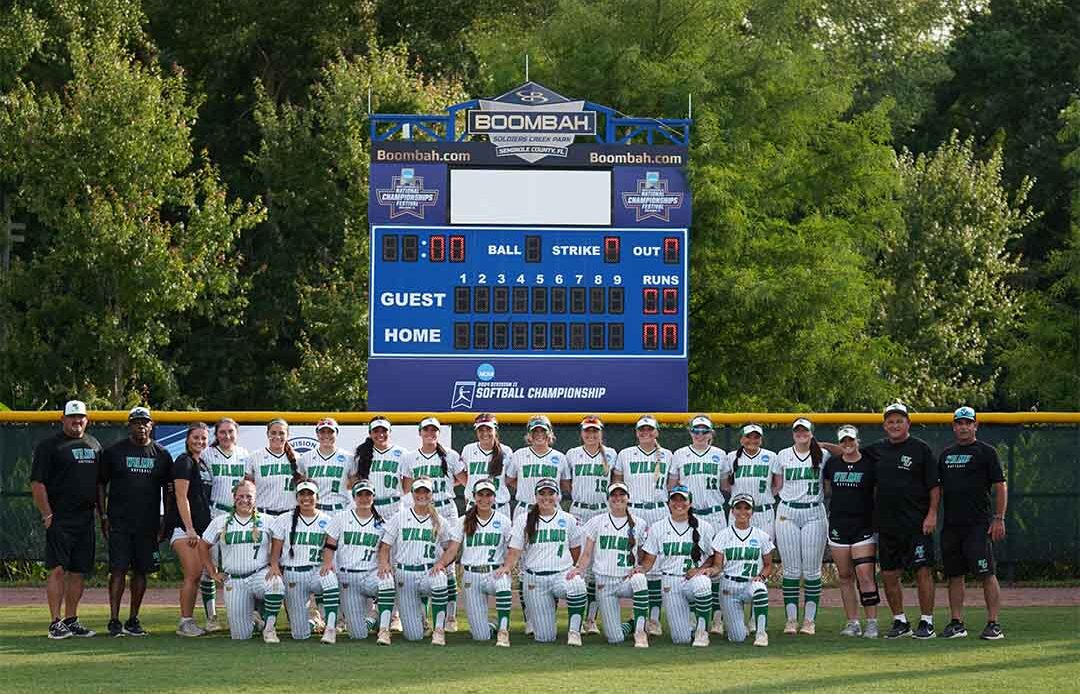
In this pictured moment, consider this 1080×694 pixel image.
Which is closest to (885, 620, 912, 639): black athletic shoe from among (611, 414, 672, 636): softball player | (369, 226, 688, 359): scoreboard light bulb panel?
(611, 414, 672, 636): softball player

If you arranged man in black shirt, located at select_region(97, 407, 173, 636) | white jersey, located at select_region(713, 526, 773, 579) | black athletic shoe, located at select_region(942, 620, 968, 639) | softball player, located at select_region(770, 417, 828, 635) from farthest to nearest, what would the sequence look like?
softball player, located at select_region(770, 417, 828, 635) → man in black shirt, located at select_region(97, 407, 173, 636) → black athletic shoe, located at select_region(942, 620, 968, 639) → white jersey, located at select_region(713, 526, 773, 579)

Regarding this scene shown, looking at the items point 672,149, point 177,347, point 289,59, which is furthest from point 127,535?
point 289,59

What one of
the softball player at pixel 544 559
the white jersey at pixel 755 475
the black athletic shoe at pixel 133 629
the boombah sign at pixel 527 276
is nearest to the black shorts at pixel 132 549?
the black athletic shoe at pixel 133 629

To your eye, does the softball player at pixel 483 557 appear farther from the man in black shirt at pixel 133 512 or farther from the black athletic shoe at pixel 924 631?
the black athletic shoe at pixel 924 631

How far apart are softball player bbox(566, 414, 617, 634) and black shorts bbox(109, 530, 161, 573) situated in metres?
3.32

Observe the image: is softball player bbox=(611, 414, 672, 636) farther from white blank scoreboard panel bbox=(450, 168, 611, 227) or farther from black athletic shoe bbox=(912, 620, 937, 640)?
white blank scoreboard panel bbox=(450, 168, 611, 227)

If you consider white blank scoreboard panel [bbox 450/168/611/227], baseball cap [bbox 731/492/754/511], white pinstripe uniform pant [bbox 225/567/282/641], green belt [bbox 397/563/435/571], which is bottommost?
white pinstripe uniform pant [bbox 225/567/282/641]

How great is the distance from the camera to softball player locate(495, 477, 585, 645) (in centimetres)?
1323

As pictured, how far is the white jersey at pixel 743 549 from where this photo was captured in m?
13.3

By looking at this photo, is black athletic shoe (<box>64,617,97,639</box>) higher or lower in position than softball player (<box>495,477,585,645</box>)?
lower

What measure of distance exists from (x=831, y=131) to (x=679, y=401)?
10.5m

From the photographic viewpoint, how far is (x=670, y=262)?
19734 mm

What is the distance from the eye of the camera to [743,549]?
43.9ft

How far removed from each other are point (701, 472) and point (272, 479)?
3374 millimetres
